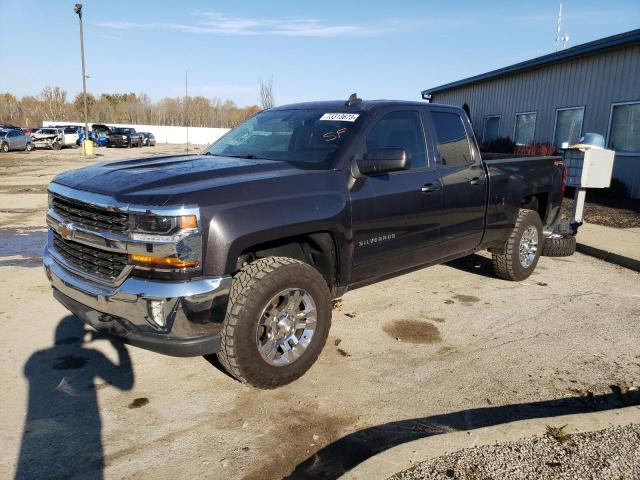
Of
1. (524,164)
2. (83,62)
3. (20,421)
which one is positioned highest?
(83,62)

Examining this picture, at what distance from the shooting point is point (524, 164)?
5.71 metres

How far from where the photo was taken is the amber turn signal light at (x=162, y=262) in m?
2.90

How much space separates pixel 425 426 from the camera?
3.02m

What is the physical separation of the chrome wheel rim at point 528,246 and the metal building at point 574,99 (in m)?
7.56

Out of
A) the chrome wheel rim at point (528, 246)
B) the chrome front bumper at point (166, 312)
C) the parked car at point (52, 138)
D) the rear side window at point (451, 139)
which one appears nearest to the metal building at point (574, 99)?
the chrome wheel rim at point (528, 246)

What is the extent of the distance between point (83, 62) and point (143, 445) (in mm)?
35564

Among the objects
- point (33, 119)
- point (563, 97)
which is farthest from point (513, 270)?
point (33, 119)

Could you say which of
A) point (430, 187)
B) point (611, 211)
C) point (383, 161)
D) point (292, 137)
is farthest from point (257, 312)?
point (611, 211)

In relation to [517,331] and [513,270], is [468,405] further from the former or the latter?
[513,270]

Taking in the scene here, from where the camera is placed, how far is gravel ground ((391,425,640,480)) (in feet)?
8.06

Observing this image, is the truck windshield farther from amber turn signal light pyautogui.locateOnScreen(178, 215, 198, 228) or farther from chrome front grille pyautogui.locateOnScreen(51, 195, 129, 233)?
chrome front grille pyautogui.locateOnScreen(51, 195, 129, 233)

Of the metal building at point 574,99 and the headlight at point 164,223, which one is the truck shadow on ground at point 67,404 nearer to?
the headlight at point 164,223

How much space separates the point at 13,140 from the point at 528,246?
34.1m

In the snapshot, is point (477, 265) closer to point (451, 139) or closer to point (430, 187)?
point (451, 139)
